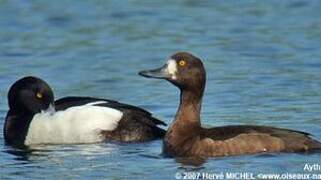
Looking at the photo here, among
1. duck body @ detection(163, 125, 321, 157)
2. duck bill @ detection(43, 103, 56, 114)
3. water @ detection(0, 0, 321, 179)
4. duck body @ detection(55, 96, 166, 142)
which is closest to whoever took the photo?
duck body @ detection(163, 125, 321, 157)

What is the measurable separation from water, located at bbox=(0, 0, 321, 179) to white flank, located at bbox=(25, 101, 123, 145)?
0.33 metres

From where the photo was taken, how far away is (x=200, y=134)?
13.2m

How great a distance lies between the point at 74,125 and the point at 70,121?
8cm

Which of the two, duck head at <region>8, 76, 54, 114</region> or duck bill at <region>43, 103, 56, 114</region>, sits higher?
duck head at <region>8, 76, 54, 114</region>

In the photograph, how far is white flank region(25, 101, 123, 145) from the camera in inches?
585

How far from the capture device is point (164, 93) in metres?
17.1

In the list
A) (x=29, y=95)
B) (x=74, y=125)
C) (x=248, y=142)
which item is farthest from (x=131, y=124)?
(x=248, y=142)

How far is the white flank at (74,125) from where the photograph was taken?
14852mm

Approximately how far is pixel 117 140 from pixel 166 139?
146cm

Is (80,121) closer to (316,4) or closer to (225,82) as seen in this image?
(225,82)

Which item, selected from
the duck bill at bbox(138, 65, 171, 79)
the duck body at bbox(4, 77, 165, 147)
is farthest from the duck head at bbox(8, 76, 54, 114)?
the duck bill at bbox(138, 65, 171, 79)

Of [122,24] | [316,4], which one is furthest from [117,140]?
[316,4]

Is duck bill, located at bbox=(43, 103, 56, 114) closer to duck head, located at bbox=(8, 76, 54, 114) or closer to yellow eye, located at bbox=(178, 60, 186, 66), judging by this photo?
duck head, located at bbox=(8, 76, 54, 114)

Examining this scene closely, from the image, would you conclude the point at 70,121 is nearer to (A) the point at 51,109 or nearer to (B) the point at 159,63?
(A) the point at 51,109
